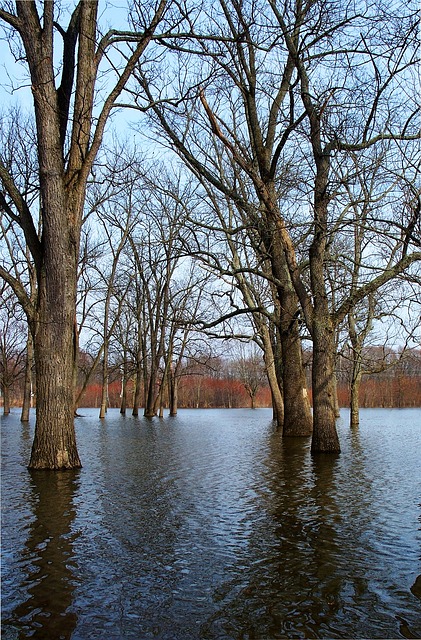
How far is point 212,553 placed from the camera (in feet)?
16.1

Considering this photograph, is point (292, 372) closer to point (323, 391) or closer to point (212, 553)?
point (323, 391)

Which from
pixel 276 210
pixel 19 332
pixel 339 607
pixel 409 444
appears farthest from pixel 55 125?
pixel 19 332

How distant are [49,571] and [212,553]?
1.34 metres

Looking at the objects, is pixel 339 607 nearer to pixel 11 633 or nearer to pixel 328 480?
pixel 11 633

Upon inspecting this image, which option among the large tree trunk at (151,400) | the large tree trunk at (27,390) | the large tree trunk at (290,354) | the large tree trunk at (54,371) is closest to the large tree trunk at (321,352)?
the large tree trunk at (290,354)

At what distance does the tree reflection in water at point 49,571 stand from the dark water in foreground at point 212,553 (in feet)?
0.04

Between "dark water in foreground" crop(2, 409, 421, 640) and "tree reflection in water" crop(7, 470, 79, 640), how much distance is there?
0.01 m

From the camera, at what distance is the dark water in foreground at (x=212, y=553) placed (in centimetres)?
346

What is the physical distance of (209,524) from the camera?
19.5 ft

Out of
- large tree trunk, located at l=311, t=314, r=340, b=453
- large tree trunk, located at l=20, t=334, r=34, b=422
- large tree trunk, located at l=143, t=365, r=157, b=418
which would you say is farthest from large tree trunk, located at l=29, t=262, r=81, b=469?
large tree trunk, located at l=143, t=365, r=157, b=418

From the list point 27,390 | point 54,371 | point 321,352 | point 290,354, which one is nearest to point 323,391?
point 321,352

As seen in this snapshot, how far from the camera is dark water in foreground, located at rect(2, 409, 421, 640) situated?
346 cm

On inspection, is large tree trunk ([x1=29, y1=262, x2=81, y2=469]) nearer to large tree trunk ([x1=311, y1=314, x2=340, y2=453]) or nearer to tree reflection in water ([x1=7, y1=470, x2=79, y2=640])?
tree reflection in water ([x1=7, y1=470, x2=79, y2=640])

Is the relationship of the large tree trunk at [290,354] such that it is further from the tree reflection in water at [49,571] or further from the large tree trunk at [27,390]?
the large tree trunk at [27,390]
